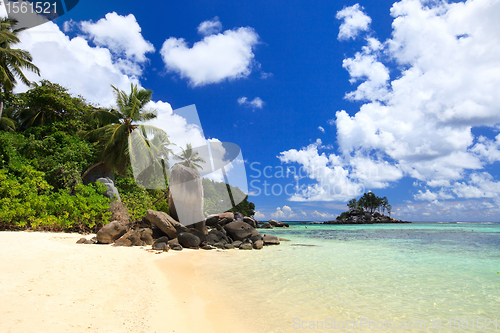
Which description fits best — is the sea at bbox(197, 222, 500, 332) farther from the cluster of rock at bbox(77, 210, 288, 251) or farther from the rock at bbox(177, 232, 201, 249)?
the cluster of rock at bbox(77, 210, 288, 251)

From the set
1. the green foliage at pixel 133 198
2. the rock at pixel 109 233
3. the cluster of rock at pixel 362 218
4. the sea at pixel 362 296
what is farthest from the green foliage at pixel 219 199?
the cluster of rock at pixel 362 218

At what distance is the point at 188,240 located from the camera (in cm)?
1137

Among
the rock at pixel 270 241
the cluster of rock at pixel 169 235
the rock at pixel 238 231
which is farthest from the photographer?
the rock at pixel 270 241

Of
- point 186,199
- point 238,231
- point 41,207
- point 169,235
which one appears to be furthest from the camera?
point 238,231

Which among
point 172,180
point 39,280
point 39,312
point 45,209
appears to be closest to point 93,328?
point 39,312

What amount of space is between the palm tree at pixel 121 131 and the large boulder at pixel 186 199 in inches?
178

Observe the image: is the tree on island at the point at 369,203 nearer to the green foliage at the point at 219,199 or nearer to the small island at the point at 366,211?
the small island at the point at 366,211

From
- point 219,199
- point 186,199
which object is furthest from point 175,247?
point 219,199

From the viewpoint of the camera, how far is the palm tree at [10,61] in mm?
16703

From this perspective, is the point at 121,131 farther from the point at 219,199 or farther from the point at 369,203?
the point at 369,203

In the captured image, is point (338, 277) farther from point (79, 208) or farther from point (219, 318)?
point (79, 208)

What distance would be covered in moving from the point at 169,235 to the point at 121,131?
28.0 feet

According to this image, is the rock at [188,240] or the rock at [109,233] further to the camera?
the rock at [188,240]

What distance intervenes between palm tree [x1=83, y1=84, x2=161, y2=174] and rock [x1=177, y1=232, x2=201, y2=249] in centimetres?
765
